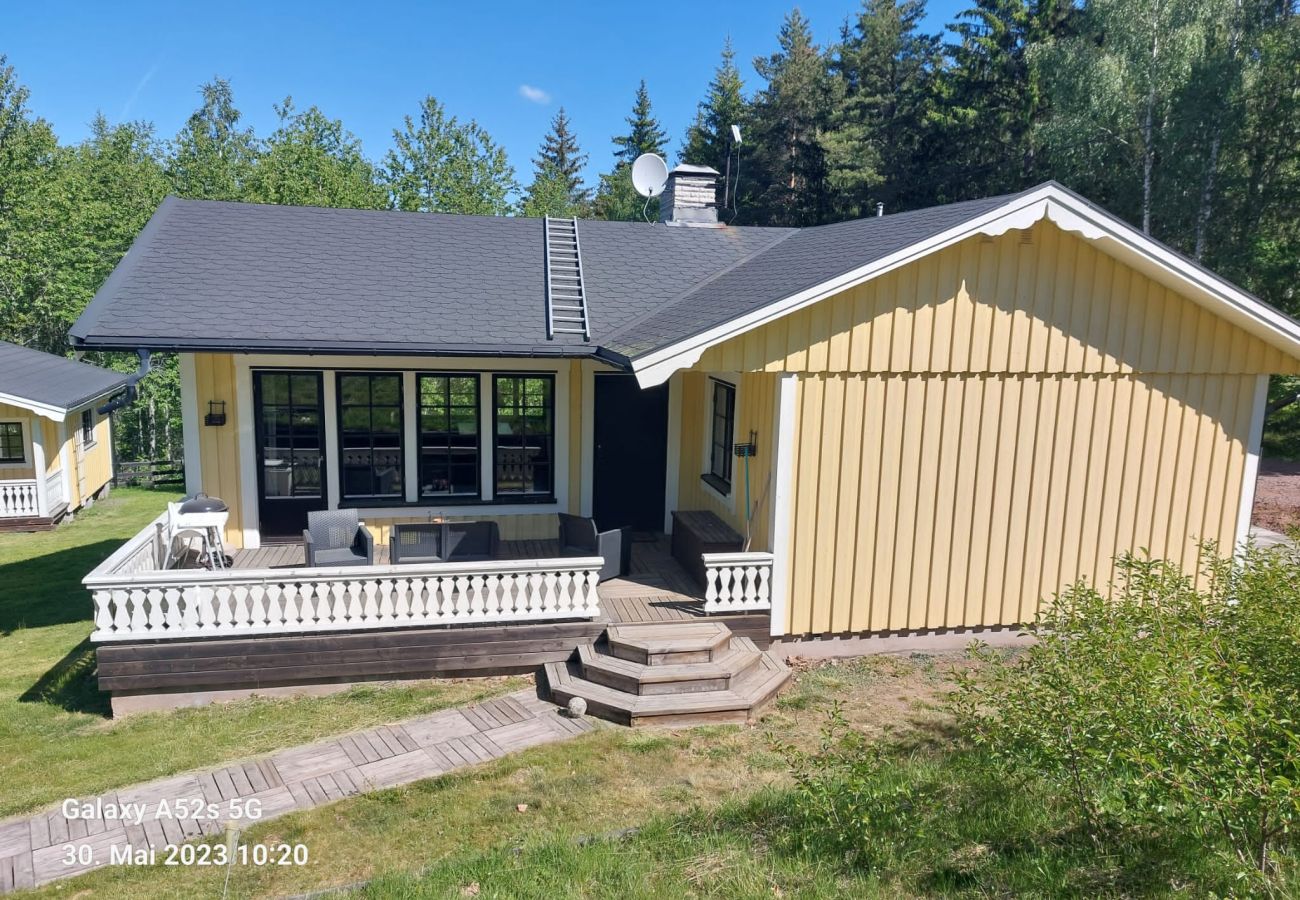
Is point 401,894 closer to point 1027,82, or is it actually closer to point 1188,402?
point 1188,402

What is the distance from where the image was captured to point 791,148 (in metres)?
41.4

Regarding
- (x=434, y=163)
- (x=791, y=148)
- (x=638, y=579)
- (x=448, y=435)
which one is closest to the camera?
(x=638, y=579)

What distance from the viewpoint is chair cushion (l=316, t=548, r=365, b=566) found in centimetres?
840

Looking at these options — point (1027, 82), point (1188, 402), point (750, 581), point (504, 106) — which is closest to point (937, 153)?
point (1027, 82)

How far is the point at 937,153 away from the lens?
32812mm

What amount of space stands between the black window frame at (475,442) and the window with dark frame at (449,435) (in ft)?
0.04

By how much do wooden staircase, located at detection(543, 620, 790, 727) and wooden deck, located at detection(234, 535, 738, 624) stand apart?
36cm

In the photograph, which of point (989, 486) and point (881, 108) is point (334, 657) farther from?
point (881, 108)

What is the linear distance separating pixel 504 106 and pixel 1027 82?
78.4 feet

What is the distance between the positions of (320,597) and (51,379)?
14704 millimetres

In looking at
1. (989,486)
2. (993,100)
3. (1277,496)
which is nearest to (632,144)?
(993,100)

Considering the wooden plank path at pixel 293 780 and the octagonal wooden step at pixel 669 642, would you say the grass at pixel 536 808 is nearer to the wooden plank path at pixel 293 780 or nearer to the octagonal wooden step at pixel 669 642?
the wooden plank path at pixel 293 780

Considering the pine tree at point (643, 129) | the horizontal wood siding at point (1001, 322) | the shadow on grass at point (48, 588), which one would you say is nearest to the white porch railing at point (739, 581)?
the horizontal wood siding at point (1001, 322)

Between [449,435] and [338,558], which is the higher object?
[449,435]
